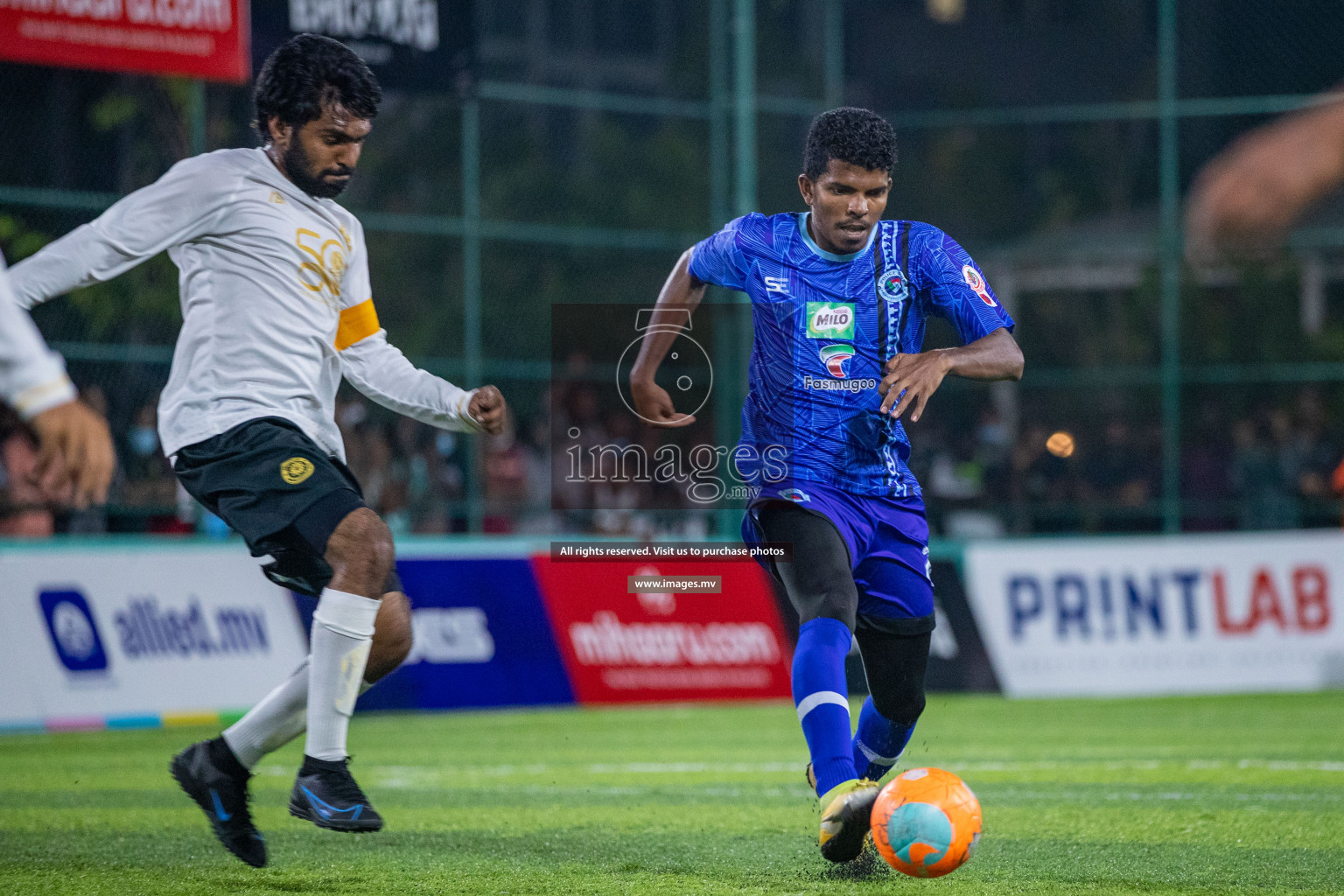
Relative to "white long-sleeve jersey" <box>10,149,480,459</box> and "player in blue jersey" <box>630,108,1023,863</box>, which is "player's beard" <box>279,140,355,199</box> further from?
"player in blue jersey" <box>630,108,1023,863</box>

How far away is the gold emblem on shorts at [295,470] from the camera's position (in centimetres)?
490

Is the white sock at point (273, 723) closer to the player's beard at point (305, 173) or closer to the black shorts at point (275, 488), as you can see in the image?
the black shorts at point (275, 488)

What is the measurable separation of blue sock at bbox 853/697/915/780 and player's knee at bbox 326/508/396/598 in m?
1.52

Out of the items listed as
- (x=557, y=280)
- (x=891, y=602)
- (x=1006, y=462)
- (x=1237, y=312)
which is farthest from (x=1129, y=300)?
(x=891, y=602)

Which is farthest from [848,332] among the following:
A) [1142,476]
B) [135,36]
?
[1142,476]

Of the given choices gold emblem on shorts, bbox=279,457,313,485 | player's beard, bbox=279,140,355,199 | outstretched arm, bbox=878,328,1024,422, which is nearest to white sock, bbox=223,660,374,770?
gold emblem on shorts, bbox=279,457,313,485

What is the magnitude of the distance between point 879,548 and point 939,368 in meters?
0.63

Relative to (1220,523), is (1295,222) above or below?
above

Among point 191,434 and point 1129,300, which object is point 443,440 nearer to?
point 1129,300

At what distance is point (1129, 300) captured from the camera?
55.6 feet

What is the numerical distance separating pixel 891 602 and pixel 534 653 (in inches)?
297

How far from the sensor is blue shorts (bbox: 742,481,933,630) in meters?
5.06

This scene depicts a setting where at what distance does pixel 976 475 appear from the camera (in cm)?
1563

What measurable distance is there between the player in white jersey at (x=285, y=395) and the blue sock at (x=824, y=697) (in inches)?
45.3
